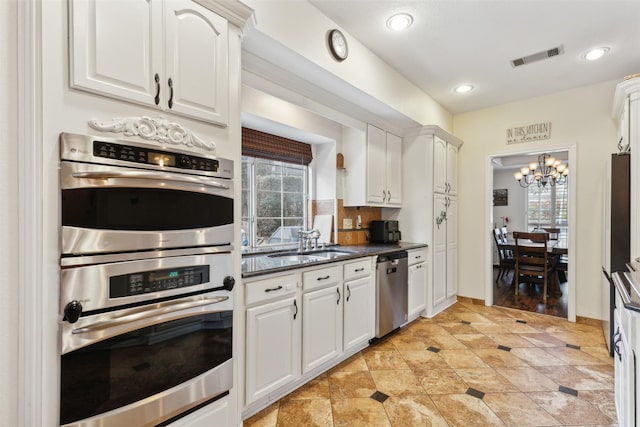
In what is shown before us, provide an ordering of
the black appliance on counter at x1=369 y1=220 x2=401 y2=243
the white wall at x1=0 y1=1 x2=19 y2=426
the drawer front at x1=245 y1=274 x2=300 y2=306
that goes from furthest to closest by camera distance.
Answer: the black appliance on counter at x1=369 y1=220 x2=401 y2=243 < the drawer front at x1=245 y1=274 x2=300 y2=306 < the white wall at x1=0 y1=1 x2=19 y2=426

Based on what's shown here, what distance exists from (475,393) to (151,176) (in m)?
2.44

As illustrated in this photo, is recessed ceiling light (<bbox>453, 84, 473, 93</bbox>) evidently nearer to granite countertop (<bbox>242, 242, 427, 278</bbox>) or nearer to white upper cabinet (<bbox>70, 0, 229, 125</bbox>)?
granite countertop (<bbox>242, 242, 427, 278</bbox>)

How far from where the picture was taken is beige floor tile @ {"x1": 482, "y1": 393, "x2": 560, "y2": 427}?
72.9 inches

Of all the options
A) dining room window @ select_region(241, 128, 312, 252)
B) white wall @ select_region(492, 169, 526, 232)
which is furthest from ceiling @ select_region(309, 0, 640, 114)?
white wall @ select_region(492, 169, 526, 232)

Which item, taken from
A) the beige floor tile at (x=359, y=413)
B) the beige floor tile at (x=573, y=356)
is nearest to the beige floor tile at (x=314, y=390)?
the beige floor tile at (x=359, y=413)

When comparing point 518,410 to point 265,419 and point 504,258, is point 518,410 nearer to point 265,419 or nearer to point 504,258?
point 265,419

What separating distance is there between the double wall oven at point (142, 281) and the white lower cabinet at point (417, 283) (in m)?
2.35

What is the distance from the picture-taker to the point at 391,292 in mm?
3037

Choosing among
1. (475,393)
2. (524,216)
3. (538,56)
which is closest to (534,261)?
(538,56)

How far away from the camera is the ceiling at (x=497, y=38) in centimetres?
220

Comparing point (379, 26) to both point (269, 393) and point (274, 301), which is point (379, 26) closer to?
point (274, 301)

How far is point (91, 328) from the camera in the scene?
3.64 feet

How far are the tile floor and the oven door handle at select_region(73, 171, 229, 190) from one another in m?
1.47

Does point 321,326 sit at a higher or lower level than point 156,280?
lower
